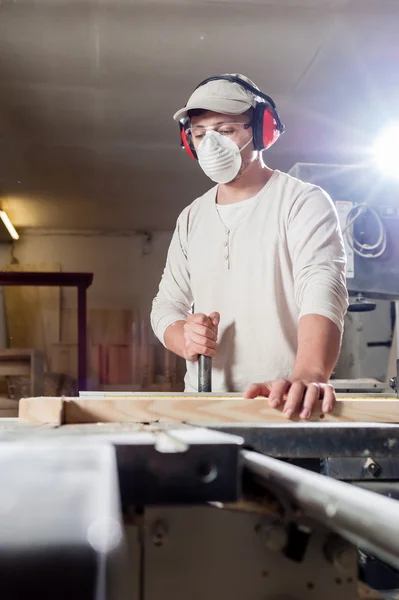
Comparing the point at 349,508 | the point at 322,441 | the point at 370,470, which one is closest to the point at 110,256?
the point at 370,470

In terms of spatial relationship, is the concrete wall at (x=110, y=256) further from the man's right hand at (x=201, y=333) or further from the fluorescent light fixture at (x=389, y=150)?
the man's right hand at (x=201, y=333)

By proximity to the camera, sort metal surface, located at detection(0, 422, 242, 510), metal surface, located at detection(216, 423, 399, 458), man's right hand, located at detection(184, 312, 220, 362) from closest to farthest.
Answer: metal surface, located at detection(0, 422, 242, 510) → metal surface, located at detection(216, 423, 399, 458) → man's right hand, located at detection(184, 312, 220, 362)

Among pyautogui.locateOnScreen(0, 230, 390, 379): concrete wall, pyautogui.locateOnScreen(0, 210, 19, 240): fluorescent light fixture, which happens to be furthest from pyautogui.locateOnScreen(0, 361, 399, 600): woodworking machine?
pyautogui.locateOnScreen(0, 230, 390, 379): concrete wall

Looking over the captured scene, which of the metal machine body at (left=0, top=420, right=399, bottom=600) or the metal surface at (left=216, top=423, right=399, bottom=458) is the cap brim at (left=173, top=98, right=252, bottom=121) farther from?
the metal machine body at (left=0, top=420, right=399, bottom=600)

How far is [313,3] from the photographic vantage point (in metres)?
2.62

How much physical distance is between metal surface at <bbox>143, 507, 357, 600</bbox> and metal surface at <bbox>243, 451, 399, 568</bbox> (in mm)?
50

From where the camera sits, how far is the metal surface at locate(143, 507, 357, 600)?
472 mm

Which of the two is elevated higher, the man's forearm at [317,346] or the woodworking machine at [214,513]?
the man's forearm at [317,346]

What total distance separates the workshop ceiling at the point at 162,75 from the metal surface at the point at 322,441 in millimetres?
2388

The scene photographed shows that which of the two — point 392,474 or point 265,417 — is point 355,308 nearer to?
point 392,474

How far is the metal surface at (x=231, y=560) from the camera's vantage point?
472mm

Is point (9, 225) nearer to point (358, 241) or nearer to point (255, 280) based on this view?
point (358, 241)

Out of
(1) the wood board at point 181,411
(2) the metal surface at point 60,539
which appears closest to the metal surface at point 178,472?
(2) the metal surface at point 60,539

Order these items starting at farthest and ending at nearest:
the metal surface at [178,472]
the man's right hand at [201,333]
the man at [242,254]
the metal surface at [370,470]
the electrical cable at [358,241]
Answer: the electrical cable at [358,241], the man at [242,254], the man's right hand at [201,333], the metal surface at [370,470], the metal surface at [178,472]
